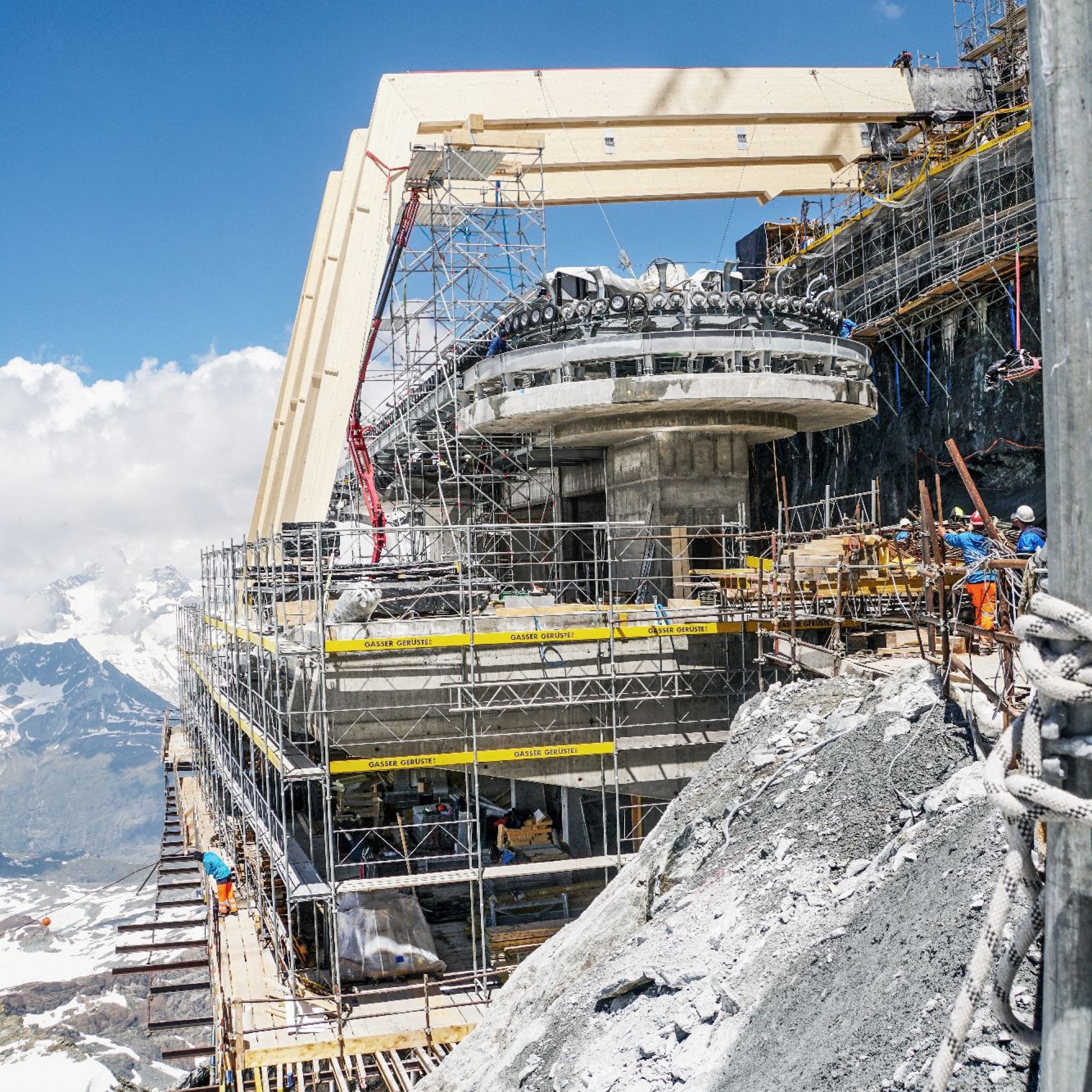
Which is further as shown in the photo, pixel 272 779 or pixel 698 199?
pixel 698 199

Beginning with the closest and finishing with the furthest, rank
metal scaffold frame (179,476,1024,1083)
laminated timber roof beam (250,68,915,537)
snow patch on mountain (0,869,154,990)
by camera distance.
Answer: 1. metal scaffold frame (179,476,1024,1083)
2. laminated timber roof beam (250,68,915,537)
3. snow patch on mountain (0,869,154,990)

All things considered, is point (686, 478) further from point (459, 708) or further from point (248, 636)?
point (248, 636)

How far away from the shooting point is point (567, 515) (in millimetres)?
27656

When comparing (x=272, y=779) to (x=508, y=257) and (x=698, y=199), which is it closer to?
(x=508, y=257)

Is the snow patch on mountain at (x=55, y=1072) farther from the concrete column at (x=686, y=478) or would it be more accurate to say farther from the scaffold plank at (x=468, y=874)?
the concrete column at (x=686, y=478)

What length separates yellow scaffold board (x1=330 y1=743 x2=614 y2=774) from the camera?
1595cm

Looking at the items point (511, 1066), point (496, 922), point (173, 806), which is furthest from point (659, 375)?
point (173, 806)

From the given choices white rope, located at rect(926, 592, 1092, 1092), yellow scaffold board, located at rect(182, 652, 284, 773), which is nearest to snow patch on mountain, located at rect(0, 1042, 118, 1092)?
yellow scaffold board, located at rect(182, 652, 284, 773)

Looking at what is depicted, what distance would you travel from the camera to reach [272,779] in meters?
23.3

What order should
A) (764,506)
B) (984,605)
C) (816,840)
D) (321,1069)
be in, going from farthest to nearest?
(764,506) < (321,1069) < (984,605) < (816,840)

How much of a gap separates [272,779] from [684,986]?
17.5 metres

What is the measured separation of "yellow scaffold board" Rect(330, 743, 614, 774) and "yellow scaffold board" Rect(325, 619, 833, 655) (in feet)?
5.62

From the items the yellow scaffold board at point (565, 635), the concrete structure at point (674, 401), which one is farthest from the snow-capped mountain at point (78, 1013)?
the concrete structure at point (674, 401)

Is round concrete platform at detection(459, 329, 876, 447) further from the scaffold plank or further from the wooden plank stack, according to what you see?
the wooden plank stack
